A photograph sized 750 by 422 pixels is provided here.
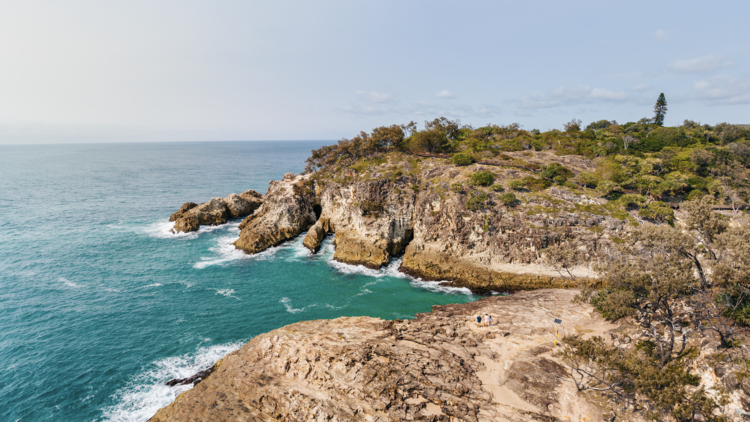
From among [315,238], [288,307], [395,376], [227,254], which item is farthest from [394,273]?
[227,254]

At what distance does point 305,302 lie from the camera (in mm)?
38250

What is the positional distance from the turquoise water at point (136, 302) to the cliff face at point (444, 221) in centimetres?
411

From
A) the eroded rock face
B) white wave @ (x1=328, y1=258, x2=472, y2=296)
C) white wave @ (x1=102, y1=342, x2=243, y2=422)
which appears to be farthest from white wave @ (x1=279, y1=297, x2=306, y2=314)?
the eroded rock face

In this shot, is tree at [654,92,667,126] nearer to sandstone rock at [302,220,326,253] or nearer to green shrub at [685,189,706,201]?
green shrub at [685,189,706,201]

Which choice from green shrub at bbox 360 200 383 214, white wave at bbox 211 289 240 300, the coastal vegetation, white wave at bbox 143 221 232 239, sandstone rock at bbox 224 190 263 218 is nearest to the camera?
the coastal vegetation

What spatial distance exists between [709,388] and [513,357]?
11068 mm

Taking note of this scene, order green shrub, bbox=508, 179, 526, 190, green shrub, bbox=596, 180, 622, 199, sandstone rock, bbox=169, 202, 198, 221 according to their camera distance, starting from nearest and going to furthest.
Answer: green shrub, bbox=596, 180, 622, 199 → green shrub, bbox=508, 179, 526, 190 → sandstone rock, bbox=169, 202, 198, 221

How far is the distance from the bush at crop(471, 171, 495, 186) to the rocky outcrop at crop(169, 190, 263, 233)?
54093 mm

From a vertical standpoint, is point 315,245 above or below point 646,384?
below

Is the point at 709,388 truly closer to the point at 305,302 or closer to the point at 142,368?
the point at 305,302

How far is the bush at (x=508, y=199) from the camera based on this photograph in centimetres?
4556

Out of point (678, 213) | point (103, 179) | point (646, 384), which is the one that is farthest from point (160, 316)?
point (103, 179)

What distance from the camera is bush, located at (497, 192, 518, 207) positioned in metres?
45.6

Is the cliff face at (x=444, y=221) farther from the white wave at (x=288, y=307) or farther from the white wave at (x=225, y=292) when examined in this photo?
the white wave at (x=288, y=307)
